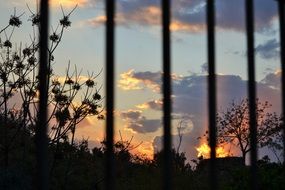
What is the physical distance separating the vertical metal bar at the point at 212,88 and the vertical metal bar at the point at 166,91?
229mm

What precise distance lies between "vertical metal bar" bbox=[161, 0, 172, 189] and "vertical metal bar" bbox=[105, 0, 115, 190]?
0.25m

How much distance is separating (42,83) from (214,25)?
868 mm

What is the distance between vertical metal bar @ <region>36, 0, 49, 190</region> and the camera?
1.55 m

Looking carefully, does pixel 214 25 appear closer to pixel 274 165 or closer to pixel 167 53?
pixel 167 53

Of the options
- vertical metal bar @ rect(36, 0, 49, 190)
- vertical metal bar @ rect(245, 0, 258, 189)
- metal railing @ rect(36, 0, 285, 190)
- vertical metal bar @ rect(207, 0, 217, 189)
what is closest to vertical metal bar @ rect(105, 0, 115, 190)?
metal railing @ rect(36, 0, 285, 190)

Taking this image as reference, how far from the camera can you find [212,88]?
214 centimetres

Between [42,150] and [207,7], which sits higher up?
[207,7]

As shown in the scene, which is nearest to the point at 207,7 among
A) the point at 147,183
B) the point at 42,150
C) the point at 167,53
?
the point at 167,53

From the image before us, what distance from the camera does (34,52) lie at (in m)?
9.80

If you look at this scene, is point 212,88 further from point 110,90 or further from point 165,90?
point 110,90

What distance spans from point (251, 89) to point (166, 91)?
0.56m

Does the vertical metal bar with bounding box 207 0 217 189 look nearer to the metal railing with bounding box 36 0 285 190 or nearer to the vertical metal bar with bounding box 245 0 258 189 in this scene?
the metal railing with bounding box 36 0 285 190

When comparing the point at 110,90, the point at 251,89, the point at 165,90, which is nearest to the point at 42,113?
the point at 110,90

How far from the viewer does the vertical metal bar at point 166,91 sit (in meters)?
1.90
